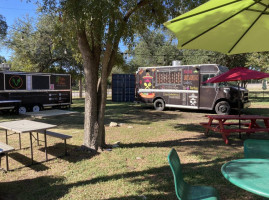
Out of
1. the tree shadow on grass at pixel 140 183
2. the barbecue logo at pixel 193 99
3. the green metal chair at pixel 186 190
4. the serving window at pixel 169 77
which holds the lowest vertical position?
the tree shadow on grass at pixel 140 183

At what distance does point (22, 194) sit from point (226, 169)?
3136mm

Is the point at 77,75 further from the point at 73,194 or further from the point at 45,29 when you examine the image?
the point at 73,194

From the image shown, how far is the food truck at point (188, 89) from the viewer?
12.0 metres

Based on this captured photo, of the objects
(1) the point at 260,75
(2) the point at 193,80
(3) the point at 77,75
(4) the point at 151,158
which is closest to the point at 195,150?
(4) the point at 151,158

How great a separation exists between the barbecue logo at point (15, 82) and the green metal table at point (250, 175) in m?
12.9

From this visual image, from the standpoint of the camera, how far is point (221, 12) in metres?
2.72

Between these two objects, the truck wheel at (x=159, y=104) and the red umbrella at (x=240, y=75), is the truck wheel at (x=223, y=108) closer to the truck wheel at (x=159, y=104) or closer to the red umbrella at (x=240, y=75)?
the truck wheel at (x=159, y=104)

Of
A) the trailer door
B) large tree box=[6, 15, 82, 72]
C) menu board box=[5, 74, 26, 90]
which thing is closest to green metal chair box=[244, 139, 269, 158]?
the trailer door

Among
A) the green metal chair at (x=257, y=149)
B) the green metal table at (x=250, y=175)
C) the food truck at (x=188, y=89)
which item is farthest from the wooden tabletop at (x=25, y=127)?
the food truck at (x=188, y=89)

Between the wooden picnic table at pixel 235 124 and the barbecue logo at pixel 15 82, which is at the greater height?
the barbecue logo at pixel 15 82

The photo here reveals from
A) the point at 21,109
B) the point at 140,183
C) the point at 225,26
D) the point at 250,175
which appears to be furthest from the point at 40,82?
the point at 250,175

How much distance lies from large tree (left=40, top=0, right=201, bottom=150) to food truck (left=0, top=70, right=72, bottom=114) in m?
8.47

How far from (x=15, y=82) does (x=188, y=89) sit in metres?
10.1

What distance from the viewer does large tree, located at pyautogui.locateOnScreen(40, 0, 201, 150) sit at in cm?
430
